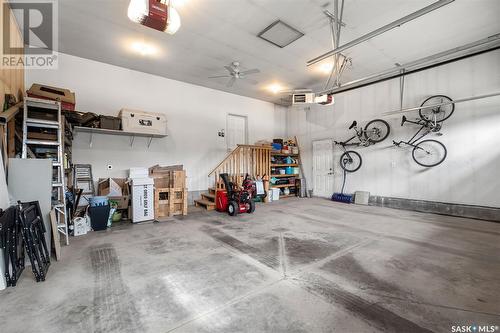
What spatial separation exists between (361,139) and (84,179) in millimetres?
7744

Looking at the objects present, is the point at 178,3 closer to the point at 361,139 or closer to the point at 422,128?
the point at 361,139

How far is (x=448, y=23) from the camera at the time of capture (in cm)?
392

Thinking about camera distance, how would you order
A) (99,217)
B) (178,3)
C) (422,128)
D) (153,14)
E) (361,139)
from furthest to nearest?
1. (361,139)
2. (422,128)
3. (99,217)
4. (178,3)
5. (153,14)

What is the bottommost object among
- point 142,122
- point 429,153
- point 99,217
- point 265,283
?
point 265,283

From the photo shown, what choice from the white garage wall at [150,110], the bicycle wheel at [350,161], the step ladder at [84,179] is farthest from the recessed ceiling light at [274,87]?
the step ladder at [84,179]

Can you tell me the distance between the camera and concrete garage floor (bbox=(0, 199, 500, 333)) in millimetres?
1659

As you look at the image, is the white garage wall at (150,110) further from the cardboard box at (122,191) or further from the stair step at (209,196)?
the stair step at (209,196)

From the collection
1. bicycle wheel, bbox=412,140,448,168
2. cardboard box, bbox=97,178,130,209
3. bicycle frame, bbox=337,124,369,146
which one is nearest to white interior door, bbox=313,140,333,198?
bicycle frame, bbox=337,124,369,146

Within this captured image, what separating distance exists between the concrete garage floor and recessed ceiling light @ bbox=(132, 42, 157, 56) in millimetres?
3911

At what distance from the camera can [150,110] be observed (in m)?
6.03

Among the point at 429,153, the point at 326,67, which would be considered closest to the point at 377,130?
the point at 429,153

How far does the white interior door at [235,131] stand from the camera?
25.3ft

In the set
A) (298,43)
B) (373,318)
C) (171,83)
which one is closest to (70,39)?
(171,83)

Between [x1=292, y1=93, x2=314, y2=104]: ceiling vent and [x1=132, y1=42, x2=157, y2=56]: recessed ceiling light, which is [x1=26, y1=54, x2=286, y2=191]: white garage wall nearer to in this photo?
[x1=132, y1=42, x2=157, y2=56]: recessed ceiling light
